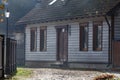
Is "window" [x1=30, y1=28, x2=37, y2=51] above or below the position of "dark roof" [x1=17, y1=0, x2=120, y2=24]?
below

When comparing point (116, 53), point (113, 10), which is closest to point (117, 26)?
point (113, 10)

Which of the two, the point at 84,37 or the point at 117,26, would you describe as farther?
the point at 84,37

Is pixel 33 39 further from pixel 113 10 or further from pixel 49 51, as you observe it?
pixel 113 10

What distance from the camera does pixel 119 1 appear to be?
26469mm

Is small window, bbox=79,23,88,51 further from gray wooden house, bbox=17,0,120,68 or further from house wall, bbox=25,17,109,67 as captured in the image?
house wall, bbox=25,17,109,67

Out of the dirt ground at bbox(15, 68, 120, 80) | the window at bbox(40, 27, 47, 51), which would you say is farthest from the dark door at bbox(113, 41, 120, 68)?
the window at bbox(40, 27, 47, 51)

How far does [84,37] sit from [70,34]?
1658 millimetres

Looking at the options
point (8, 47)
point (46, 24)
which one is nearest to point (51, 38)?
point (46, 24)

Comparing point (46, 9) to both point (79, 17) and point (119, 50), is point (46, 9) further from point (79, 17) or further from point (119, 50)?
point (119, 50)

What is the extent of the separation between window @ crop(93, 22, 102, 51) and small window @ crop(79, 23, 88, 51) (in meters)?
0.95

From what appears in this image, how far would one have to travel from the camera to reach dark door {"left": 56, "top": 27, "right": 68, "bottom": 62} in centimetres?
3161

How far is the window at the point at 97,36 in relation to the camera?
91.5 feet

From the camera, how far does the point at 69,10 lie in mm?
31125

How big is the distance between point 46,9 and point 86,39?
6.71 m
